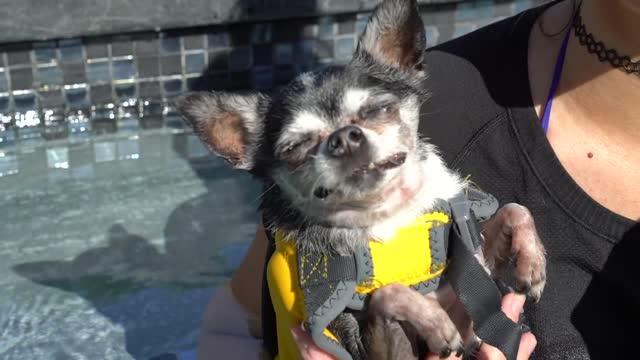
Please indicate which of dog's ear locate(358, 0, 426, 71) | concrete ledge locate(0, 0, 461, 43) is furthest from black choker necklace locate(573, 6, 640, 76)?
concrete ledge locate(0, 0, 461, 43)

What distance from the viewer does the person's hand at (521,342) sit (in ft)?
8.20

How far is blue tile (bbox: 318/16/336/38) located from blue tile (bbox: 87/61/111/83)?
50.8 inches

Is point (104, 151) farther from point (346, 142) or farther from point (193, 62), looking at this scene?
point (346, 142)

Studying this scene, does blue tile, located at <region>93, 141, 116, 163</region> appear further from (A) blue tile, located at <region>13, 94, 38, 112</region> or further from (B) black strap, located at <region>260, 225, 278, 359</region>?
(B) black strap, located at <region>260, 225, 278, 359</region>

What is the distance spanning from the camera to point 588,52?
9.14 ft

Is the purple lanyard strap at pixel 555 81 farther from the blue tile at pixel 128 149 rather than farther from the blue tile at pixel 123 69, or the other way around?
the blue tile at pixel 123 69

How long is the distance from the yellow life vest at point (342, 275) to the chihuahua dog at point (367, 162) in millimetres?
45

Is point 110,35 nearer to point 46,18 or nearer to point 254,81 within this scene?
point 46,18

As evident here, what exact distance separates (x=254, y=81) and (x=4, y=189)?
1.58m

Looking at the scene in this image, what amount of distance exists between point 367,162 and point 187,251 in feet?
8.09

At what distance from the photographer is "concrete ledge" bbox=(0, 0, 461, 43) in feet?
16.6

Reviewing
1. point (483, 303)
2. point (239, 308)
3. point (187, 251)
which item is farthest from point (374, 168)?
point (187, 251)

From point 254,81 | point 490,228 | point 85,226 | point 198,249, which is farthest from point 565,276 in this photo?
point 254,81

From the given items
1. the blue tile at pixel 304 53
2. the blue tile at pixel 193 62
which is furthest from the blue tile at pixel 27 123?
the blue tile at pixel 304 53
